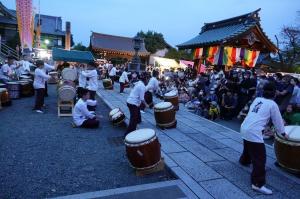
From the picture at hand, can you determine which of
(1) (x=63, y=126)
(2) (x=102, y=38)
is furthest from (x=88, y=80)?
(2) (x=102, y=38)

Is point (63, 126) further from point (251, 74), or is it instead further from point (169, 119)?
point (251, 74)

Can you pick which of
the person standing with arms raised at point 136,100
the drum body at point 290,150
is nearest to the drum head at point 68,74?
the person standing with arms raised at point 136,100

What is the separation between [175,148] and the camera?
604 cm

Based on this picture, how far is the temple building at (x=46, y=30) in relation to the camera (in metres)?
28.0

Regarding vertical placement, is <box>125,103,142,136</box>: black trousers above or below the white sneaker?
above

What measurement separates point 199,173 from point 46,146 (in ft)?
10.9

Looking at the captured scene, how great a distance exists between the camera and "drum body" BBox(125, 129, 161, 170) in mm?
4676

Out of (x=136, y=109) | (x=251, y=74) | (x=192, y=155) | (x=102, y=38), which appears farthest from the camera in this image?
(x=102, y=38)

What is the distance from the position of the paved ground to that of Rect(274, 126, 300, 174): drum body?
1959 mm

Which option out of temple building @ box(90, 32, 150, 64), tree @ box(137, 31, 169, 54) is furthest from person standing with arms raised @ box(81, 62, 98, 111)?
tree @ box(137, 31, 169, 54)

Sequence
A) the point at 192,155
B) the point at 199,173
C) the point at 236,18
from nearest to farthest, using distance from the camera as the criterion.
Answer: the point at 199,173 → the point at 192,155 → the point at 236,18

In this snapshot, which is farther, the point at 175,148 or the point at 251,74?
the point at 251,74

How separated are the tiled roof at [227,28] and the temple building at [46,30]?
17.6 m

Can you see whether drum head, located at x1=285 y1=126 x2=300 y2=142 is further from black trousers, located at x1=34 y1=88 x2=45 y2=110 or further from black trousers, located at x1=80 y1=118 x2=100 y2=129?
black trousers, located at x1=34 y1=88 x2=45 y2=110
